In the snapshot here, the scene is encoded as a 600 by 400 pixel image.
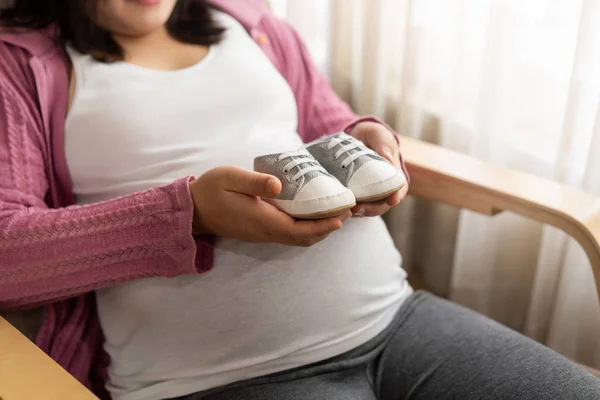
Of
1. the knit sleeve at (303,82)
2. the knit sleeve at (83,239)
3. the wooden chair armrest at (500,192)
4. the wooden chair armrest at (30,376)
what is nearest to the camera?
the wooden chair armrest at (30,376)

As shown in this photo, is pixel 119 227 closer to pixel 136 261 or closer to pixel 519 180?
pixel 136 261

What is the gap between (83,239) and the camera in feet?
2.93

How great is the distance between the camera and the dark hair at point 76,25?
1.04 metres

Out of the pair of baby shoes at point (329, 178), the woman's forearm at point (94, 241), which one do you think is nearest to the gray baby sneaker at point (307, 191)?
the pair of baby shoes at point (329, 178)

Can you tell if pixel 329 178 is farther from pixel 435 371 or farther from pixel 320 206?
pixel 435 371

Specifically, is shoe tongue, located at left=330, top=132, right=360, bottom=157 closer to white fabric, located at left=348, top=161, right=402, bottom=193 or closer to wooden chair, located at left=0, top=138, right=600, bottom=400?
white fabric, located at left=348, top=161, right=402, bottom=193

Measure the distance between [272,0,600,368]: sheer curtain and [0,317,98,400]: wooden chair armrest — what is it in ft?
2.62

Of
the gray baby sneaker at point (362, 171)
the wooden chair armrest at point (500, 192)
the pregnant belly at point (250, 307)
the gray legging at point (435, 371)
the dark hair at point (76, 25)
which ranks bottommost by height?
the gray legging at point (435, 371)

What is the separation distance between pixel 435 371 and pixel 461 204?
0.29 metres

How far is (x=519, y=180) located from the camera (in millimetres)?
1085

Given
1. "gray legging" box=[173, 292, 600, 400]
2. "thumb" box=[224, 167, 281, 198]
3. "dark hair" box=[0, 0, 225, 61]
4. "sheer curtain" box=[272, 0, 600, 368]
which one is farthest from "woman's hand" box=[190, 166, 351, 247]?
"sheer curtain" box=[272, 0, 600, 368]

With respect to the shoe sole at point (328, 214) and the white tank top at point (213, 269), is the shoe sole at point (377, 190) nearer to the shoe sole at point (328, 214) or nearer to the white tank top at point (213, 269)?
the shoe sole at point (328, 214)

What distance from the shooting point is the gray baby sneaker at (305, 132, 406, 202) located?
85 cm

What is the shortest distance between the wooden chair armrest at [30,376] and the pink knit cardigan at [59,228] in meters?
0.09
